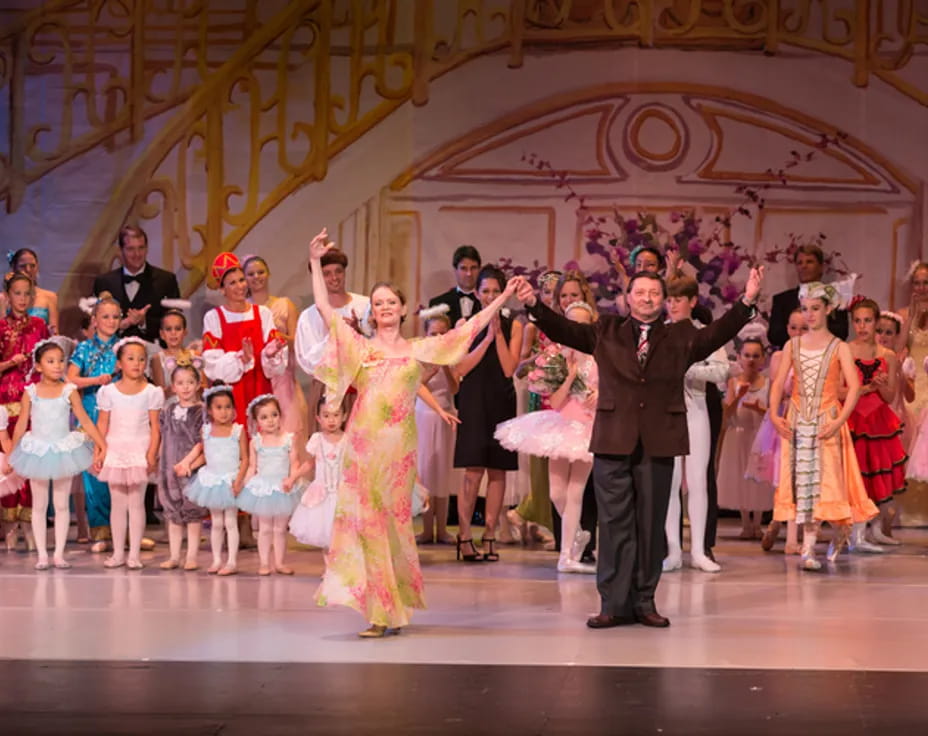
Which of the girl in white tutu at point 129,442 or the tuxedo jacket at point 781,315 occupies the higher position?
the tuxedo jacket at point 781,315

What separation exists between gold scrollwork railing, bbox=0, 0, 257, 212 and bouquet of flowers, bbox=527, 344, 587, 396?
11.7ft

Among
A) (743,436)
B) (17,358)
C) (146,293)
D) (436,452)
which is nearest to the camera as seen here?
(17,358)

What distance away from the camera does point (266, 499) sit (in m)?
7.38

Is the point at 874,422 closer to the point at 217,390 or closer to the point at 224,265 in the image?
the point at 217,390

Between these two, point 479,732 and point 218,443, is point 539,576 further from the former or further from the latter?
point 479,732

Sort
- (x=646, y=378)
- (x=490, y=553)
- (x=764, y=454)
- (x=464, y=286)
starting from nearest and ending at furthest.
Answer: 1. (x=646, y=378)
2. (x=490, y=553)
3. (x=764, y=454)
4. (x=464, y=286)

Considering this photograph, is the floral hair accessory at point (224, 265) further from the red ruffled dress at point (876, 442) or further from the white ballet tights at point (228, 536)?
the red ruffled dress at point (876, 442)

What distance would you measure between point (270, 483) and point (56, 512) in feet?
3.69

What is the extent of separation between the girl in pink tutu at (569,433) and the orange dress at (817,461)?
3.27 feet

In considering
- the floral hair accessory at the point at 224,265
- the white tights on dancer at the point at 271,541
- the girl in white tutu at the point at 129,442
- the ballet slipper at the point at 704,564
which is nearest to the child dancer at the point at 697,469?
the ballet slipper at the point at 704,564

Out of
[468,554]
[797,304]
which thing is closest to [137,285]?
[468,554]

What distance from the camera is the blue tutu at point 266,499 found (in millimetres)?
7379

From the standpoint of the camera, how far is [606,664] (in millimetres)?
5184

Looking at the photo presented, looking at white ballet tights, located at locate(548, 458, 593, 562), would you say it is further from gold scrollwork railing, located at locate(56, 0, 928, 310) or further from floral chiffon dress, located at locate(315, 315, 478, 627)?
gold scrollwork railing, located at locate(56, 0, 928, 310)
